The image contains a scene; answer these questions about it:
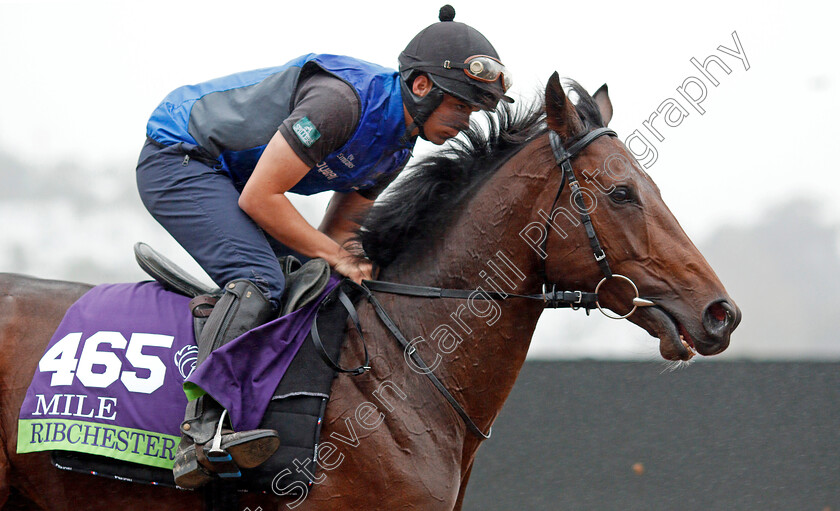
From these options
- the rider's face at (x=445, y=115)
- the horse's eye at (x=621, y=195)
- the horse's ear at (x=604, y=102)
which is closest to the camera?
the horse's eye at (x=621, y=195)

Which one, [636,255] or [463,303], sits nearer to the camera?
[636,255]

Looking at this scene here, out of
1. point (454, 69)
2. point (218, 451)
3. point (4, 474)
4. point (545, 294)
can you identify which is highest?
point (454, 69)

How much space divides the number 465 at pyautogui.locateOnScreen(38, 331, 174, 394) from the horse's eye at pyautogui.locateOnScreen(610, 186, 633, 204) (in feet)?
4.71

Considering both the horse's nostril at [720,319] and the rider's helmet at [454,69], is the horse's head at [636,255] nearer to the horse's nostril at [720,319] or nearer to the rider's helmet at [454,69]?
the horse's nostril at [720,319]

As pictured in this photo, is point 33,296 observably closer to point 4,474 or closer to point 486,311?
point 4,474

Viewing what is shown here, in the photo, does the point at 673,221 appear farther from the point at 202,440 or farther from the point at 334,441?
the point at 202,440

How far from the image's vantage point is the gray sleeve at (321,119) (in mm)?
2154

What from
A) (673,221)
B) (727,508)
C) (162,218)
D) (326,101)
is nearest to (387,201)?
(326,101)

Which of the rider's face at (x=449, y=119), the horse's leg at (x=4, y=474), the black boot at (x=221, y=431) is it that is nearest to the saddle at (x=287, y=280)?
the black boot at (x=221, y=431)

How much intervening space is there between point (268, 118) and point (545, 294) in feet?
3.50

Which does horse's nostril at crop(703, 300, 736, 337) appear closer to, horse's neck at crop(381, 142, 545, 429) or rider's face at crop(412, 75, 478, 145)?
horse's neck at crop(381, 142, 545, 429)

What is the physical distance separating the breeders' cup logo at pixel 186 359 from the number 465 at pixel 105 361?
5cm

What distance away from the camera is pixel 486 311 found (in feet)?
7.30

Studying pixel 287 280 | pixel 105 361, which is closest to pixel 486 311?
pixel 287 280
